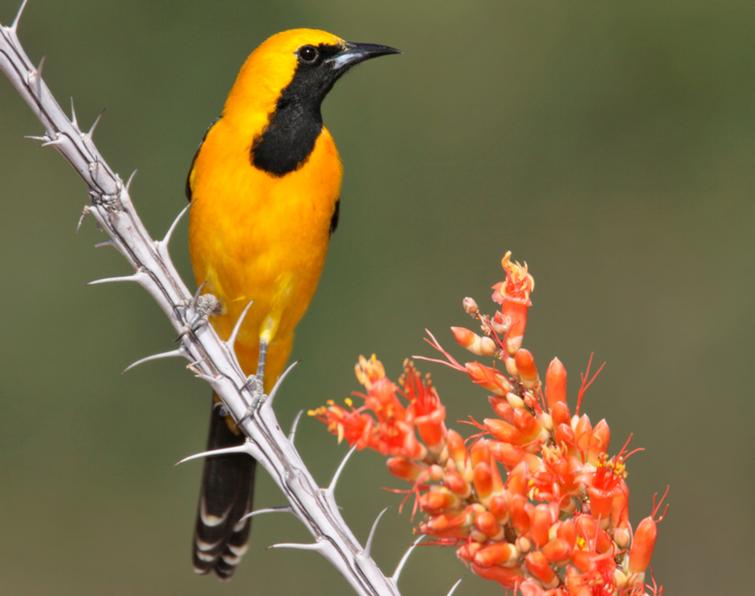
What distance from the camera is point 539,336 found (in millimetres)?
8258

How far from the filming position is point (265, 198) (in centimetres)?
446

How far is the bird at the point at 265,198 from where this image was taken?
4469 mm

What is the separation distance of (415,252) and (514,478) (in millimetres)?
6185

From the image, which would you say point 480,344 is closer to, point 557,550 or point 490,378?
point 490,378

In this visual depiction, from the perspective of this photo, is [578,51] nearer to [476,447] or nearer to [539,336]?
[539,336]

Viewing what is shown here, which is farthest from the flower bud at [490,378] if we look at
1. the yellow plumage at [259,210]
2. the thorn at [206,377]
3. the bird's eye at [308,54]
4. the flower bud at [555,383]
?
the bird's eye at [308,54]

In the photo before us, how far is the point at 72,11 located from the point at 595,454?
7307 mm

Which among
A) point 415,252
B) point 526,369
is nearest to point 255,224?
point 526,369

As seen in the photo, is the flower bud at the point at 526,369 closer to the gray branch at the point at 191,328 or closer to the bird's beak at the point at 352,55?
the gray branch at the point at 191,328

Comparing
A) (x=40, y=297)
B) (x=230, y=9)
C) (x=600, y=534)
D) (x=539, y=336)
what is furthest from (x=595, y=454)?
(x=230, y=9)

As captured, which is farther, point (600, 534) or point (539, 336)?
point (539, 336)

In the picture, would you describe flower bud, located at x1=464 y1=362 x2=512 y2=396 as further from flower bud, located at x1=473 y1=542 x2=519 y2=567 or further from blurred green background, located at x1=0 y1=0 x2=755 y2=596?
blurred green background, located at x1=0 y1=0 x2=755 y2=596

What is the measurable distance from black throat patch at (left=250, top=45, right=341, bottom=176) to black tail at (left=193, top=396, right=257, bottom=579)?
1.08 m

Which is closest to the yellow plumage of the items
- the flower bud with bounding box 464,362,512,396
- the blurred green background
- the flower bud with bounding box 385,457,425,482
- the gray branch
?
the gray branch
